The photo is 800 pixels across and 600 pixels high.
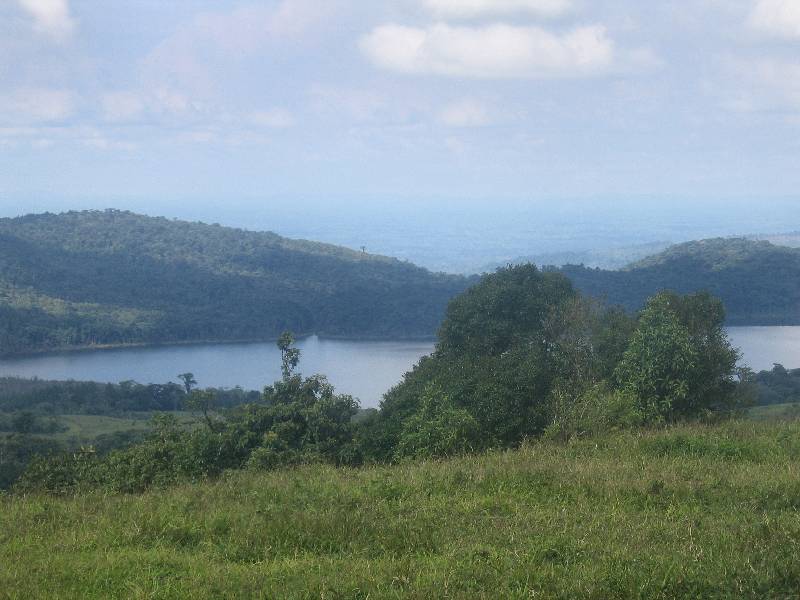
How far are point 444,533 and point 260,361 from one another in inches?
2528

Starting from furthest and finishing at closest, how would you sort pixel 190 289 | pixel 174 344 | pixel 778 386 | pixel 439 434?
pixel 190 289, pixel 174 344, pixel 778 386, pixel 439 434

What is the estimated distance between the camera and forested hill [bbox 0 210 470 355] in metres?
75.6

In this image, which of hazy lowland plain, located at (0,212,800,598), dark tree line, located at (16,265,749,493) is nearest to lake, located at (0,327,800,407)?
hazy lowland plain, located at (0,212,800,598)

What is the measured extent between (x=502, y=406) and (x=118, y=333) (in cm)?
6585

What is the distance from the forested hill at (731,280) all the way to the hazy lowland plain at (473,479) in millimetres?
29405

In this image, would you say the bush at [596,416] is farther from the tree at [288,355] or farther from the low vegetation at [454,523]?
the tree at [288,355]

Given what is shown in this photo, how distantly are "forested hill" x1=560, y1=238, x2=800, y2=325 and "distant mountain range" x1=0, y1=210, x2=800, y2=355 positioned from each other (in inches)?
4.7

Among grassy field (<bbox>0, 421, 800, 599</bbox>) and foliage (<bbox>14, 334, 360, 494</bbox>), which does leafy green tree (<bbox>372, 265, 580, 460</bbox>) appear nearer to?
foliage (<bbox>14, 334, 360, 494</bbox>)

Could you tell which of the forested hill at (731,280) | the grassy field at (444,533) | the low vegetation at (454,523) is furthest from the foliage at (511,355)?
the forested hill at (731,280)

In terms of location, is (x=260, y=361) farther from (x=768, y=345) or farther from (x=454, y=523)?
(x=454, y=523)

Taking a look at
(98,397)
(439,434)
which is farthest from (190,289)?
(439,434)

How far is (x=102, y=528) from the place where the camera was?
5.57 meters

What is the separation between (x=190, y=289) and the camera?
87188 mm

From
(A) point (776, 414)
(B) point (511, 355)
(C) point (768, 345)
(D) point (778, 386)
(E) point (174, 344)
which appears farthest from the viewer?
(E) point (174, 344)
